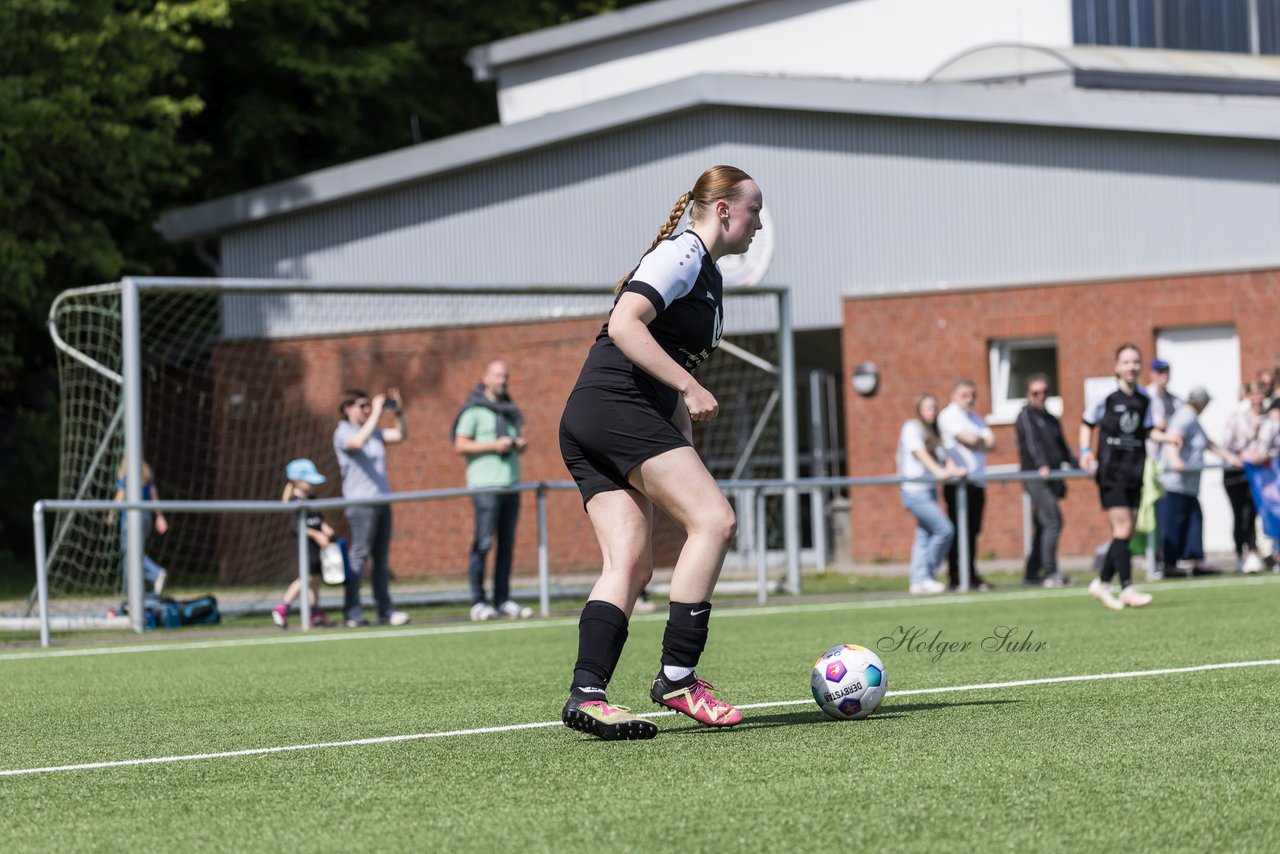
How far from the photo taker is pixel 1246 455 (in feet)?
55.9

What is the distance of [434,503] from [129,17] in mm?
7387

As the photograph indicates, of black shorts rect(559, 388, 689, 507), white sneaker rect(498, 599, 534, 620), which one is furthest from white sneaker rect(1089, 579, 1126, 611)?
black shorts rect(559, 388, 689, 507)

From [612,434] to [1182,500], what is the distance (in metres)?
12.2

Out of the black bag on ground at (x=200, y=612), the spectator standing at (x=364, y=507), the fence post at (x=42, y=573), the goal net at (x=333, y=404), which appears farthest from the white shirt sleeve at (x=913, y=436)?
the fence post at (x=42, y=573)

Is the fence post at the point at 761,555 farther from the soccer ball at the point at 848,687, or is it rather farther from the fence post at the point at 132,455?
the soccer ball at the point at 848,687

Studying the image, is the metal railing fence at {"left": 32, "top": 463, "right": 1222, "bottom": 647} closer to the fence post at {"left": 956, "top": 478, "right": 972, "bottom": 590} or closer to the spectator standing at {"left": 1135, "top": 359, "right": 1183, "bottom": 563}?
the fence post at {"left": 956, "top": 478, "right": 972, "bottom": 590}

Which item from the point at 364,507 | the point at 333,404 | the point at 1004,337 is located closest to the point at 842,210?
the point at 1004,337

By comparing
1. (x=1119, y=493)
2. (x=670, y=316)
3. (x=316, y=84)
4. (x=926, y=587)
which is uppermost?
(x=316, y=84)

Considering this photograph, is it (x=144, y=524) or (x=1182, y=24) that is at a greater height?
(x=1182, y=24)

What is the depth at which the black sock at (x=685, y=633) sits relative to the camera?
588cm

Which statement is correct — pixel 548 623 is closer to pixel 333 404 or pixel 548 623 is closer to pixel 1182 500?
pixel 1182 500

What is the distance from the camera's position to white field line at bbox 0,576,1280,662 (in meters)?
11.4

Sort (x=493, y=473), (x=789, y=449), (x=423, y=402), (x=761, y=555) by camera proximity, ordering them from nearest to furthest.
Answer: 1. (x=493, y=473)
2. (x=761, y=555)
3. (x=789, y=449)
4. (x=423, y=402)

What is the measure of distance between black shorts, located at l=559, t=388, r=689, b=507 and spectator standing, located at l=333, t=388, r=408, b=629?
7998 millimetres
